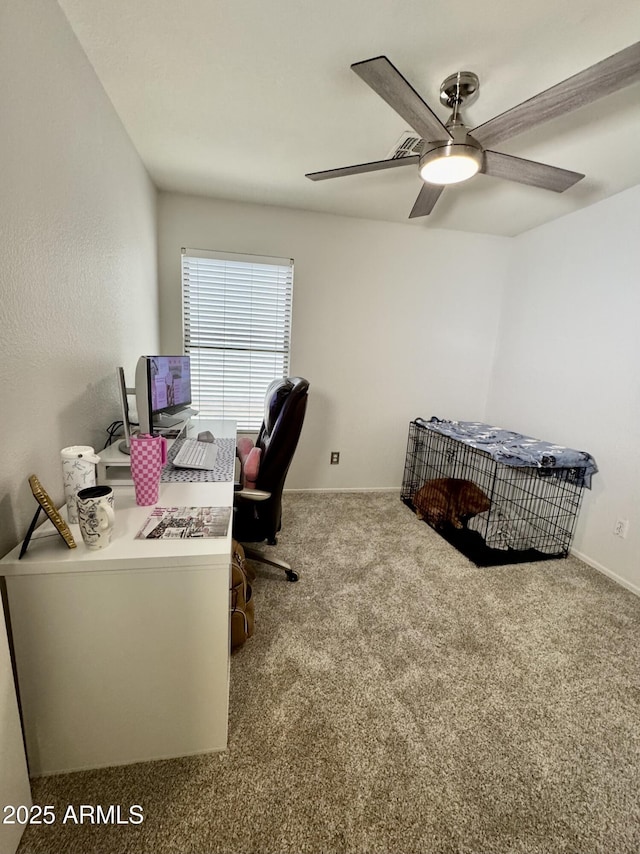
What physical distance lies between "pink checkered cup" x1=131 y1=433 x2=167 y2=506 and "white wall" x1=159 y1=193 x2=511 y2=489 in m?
1.81

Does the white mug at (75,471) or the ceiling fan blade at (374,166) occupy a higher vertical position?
the ceiling fan blade at (374,166)

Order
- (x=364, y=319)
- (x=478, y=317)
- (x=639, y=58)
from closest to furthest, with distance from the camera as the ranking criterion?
(x=639, y=58), (x=364, y=319), (x=478, y=317)

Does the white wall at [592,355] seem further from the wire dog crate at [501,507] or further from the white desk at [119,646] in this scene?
the white desk at [119,646]

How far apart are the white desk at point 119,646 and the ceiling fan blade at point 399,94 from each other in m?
1.52

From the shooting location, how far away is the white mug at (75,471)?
40.8 inches

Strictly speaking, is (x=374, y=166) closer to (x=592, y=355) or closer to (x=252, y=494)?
(x=252, y=494)

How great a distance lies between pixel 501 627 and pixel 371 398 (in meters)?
1.96

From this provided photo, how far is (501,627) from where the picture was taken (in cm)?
172

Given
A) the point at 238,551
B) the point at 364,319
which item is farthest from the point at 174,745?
the point at 364,319

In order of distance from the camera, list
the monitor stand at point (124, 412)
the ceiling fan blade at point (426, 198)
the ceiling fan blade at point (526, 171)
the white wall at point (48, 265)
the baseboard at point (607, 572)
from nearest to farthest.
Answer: the white wall at point (48, 265)
the monitor stand at point (124, 412)
the ceiling fan blade at point (526, 171)
the ceiling fan blade at point (426, 198)
the baseboard at point (607, 572)

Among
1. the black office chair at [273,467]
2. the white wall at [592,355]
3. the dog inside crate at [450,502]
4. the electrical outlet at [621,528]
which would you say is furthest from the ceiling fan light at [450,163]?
the electrical outlet at [621,528]

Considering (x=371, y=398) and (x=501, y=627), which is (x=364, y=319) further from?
(x=501, y=627)

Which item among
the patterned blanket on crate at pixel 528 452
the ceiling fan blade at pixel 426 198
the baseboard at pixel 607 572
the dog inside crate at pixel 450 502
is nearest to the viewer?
the ceiling fan blade at pixel 426 198

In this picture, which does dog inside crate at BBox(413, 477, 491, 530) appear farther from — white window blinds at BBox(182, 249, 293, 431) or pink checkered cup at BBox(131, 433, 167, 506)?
pink checkered cup at BBox(131, 433, 167, 506)
